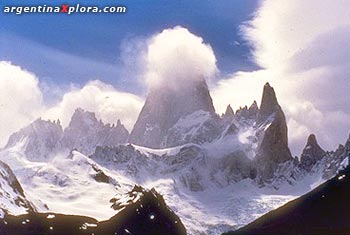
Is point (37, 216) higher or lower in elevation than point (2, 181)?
lower

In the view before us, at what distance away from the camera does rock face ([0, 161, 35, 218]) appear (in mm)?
122812

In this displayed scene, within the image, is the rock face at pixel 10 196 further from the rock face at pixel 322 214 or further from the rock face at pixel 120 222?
the rock face at pixel 322 214

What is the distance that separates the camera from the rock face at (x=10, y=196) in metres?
123

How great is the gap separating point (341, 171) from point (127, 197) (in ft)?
235

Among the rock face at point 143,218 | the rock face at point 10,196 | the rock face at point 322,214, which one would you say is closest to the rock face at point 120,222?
the rock face at point 143,218

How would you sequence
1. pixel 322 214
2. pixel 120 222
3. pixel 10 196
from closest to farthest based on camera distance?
pixel 322 214, pixel 10 196, pixel 120 222

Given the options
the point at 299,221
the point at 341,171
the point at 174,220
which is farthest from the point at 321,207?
the point at 174,220

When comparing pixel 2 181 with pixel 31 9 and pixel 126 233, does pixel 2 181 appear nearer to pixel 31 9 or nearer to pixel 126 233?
pixel 126 233

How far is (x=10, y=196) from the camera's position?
429 feet

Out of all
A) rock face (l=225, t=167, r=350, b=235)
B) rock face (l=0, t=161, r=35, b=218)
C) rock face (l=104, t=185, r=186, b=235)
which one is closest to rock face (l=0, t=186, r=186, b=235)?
rock face (l=104, t=185, r=186, b=235)

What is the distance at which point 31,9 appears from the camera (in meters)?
56.4

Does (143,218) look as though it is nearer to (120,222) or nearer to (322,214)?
(120,222)

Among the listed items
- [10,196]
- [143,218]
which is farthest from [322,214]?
[10,196]

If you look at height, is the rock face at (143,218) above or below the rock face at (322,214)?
above
